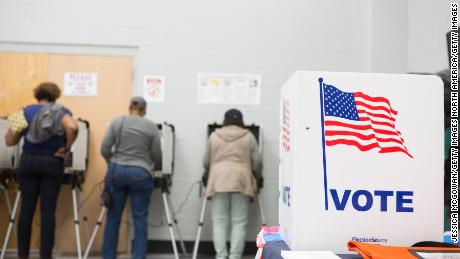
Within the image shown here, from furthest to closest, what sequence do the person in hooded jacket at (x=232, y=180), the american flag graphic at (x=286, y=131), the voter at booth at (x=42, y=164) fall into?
the person in hooded jacket at (x=232, y=180) < the voter at booth at (x=42, y=164) < the american flag graphic at (x=286, y=131)

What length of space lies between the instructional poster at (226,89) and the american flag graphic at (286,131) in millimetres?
3561

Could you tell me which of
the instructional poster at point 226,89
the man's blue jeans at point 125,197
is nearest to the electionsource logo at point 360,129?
the man's blue jeans at point 125,197

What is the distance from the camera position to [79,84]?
4504 mm

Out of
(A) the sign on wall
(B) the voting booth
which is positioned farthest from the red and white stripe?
A: (A) the sign on wall

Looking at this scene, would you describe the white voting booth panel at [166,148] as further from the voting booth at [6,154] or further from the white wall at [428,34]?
the white wall at [428,34]

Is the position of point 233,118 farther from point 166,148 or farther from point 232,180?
point 166,148

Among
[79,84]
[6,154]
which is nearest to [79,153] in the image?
[6,154]

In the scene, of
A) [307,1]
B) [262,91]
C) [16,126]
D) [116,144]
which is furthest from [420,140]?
[307,1]

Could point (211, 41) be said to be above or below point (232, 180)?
above

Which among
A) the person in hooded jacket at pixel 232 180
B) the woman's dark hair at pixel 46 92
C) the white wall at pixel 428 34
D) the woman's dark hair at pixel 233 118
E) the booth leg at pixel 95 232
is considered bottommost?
the booth leg at pixel 95 232

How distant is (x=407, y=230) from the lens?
0.87 m

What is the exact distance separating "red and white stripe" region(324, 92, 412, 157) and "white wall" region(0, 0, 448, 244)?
3573mm

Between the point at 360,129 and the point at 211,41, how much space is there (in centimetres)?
386

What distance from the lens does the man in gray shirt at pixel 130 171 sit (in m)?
3.56
